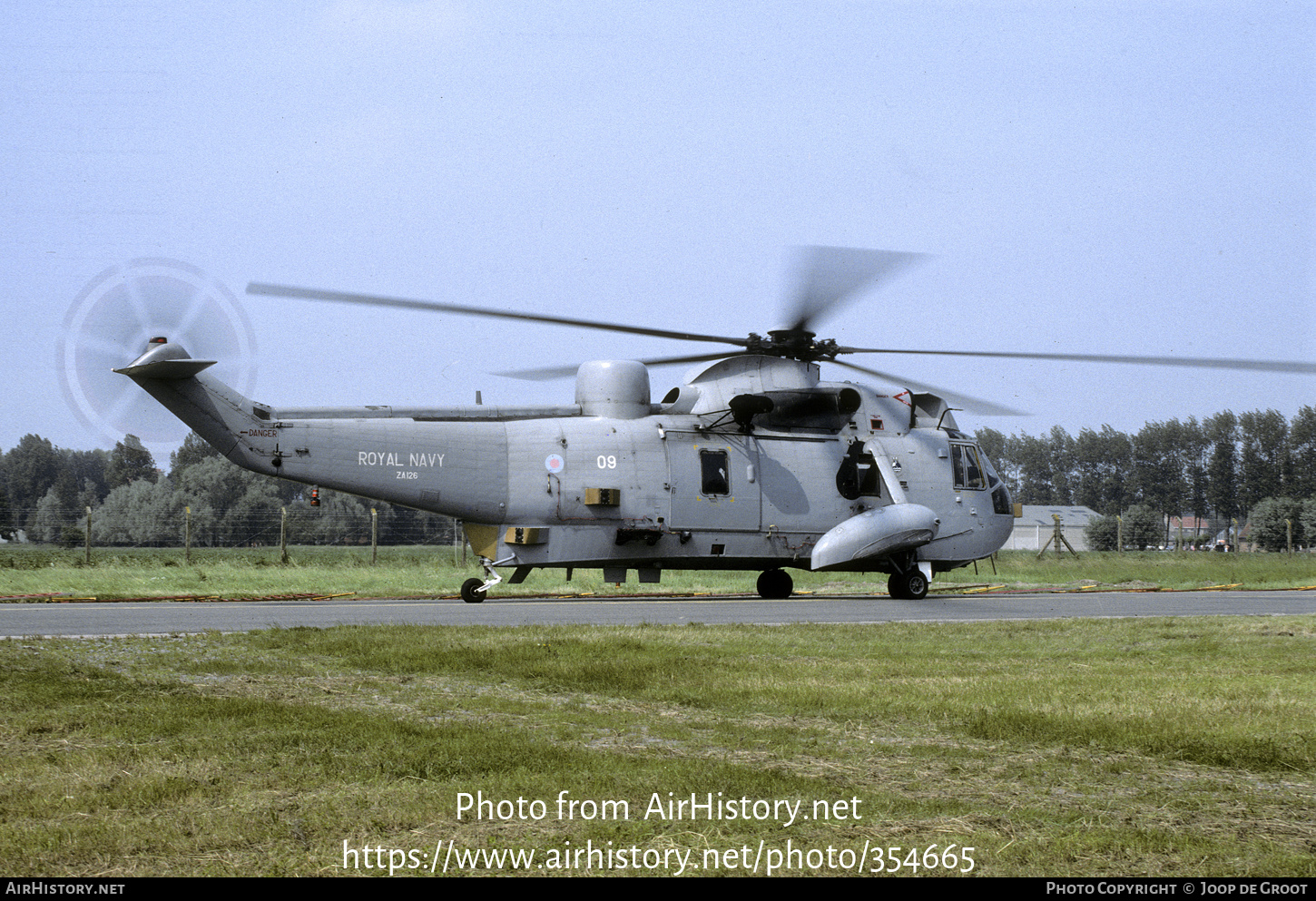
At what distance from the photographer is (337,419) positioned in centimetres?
1806

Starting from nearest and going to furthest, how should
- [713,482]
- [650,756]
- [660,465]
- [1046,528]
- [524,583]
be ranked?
[650,756] → [660,465] → [713,482] → [524,583] → [1046,528]

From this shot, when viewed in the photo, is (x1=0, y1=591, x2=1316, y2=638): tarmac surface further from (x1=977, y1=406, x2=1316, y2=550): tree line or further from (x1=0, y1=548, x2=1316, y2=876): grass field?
(x1=977, y1=406, x2=1316, y2=550): tree line

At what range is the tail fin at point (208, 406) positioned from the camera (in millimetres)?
16828

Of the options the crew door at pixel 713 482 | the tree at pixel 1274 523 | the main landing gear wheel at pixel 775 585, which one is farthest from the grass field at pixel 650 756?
the tree at pixel 1274 523

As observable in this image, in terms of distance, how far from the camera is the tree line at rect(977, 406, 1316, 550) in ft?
301

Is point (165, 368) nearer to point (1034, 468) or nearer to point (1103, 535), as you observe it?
point (1103, 535)

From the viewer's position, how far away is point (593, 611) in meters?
16.2

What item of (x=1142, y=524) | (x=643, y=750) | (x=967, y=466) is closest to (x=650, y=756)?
(x=643, y=750)

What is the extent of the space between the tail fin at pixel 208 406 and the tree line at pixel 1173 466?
251 feet

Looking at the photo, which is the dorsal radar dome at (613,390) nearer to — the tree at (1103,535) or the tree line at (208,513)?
the tree line at (208,513)

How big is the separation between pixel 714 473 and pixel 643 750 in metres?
14.6

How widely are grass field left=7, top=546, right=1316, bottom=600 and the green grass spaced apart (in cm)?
1196

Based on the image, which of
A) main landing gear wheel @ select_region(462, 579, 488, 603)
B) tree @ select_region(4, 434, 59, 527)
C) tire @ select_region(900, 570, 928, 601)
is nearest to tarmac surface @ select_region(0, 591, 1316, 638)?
main landing gear wheel @ select_region(462, 579, 488, 603)

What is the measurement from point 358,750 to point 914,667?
16.0ft
